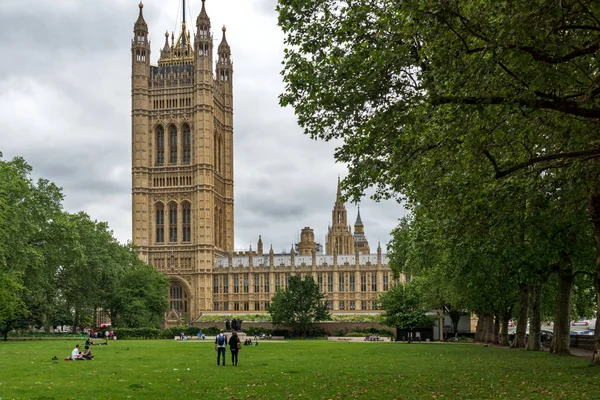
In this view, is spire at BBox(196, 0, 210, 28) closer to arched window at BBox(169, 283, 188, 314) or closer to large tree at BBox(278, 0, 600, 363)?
arched window at BBox(169, 283, 188, 314)

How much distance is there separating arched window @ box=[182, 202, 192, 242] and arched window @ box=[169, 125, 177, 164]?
7.33 m

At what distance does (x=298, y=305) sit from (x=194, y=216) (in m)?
37.7

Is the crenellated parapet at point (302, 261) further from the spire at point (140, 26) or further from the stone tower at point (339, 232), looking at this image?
the stone tower at point (339, 232)

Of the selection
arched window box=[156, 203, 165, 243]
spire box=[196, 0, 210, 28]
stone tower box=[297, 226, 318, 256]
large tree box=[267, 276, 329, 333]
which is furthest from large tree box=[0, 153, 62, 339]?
stone tower box=[297, 226, 318, 256]

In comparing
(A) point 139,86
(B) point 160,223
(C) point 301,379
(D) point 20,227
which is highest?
(A) point 139,86

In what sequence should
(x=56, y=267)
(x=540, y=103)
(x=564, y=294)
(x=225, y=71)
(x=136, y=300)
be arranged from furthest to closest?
(x=225, y=71) < (x=136, y=300) < (x=56, y=267) < (x=564, y=294) < (x=540, y=103)

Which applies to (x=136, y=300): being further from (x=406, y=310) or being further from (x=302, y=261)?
(x=302, y=261)

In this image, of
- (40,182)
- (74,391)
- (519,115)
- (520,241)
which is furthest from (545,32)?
(40,182)

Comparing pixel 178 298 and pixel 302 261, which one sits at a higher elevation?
pixel 302 261

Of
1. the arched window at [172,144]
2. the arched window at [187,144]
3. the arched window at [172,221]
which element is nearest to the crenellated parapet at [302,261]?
the arched window at [172,221]

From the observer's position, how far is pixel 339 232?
174 meters

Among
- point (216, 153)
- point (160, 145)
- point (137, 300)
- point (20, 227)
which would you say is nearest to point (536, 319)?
point (20, 227)

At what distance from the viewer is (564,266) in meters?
30.5

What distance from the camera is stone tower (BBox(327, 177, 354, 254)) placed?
170812 mm
